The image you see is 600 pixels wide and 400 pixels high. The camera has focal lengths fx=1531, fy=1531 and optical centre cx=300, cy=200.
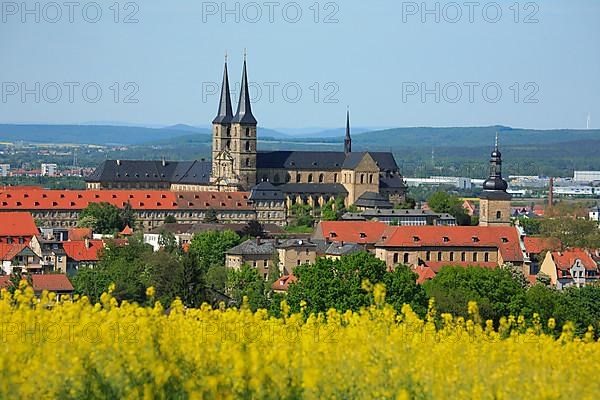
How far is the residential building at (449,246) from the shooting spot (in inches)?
2955

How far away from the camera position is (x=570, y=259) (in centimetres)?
7831

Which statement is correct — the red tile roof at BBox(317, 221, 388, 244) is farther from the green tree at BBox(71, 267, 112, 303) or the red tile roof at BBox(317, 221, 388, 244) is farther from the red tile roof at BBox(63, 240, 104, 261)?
the green tree at BBox(71, 267, 112, 303)

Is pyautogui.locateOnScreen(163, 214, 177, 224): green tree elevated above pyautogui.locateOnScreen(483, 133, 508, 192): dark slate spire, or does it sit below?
below

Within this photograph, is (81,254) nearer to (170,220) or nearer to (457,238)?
(457,238)

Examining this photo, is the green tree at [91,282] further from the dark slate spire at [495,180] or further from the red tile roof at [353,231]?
the dark slate spire at [495,180]

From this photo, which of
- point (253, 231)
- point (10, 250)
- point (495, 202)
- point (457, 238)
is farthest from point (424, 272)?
point (495, 202)

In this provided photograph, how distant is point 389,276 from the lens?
155 ft

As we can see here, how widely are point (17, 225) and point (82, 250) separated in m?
12.1

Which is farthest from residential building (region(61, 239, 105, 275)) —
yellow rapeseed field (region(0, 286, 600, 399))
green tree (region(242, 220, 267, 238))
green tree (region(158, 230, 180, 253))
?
yellow rapeseed field (region(0, 286, 600, 399))

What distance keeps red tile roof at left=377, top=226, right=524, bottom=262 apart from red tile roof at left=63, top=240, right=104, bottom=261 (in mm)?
14208

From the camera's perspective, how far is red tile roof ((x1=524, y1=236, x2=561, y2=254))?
80875mm

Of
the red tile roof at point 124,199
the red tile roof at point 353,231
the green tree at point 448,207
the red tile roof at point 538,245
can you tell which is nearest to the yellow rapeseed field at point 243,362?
the red tile roof at point 353,231

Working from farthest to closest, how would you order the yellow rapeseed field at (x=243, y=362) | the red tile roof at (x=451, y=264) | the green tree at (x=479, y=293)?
the red tile roof at (x=451, y=264) → the green tree at (x=479, y=293) → the yellow rapeseed field at (x=243, y=362)

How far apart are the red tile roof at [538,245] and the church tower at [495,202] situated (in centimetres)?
774
